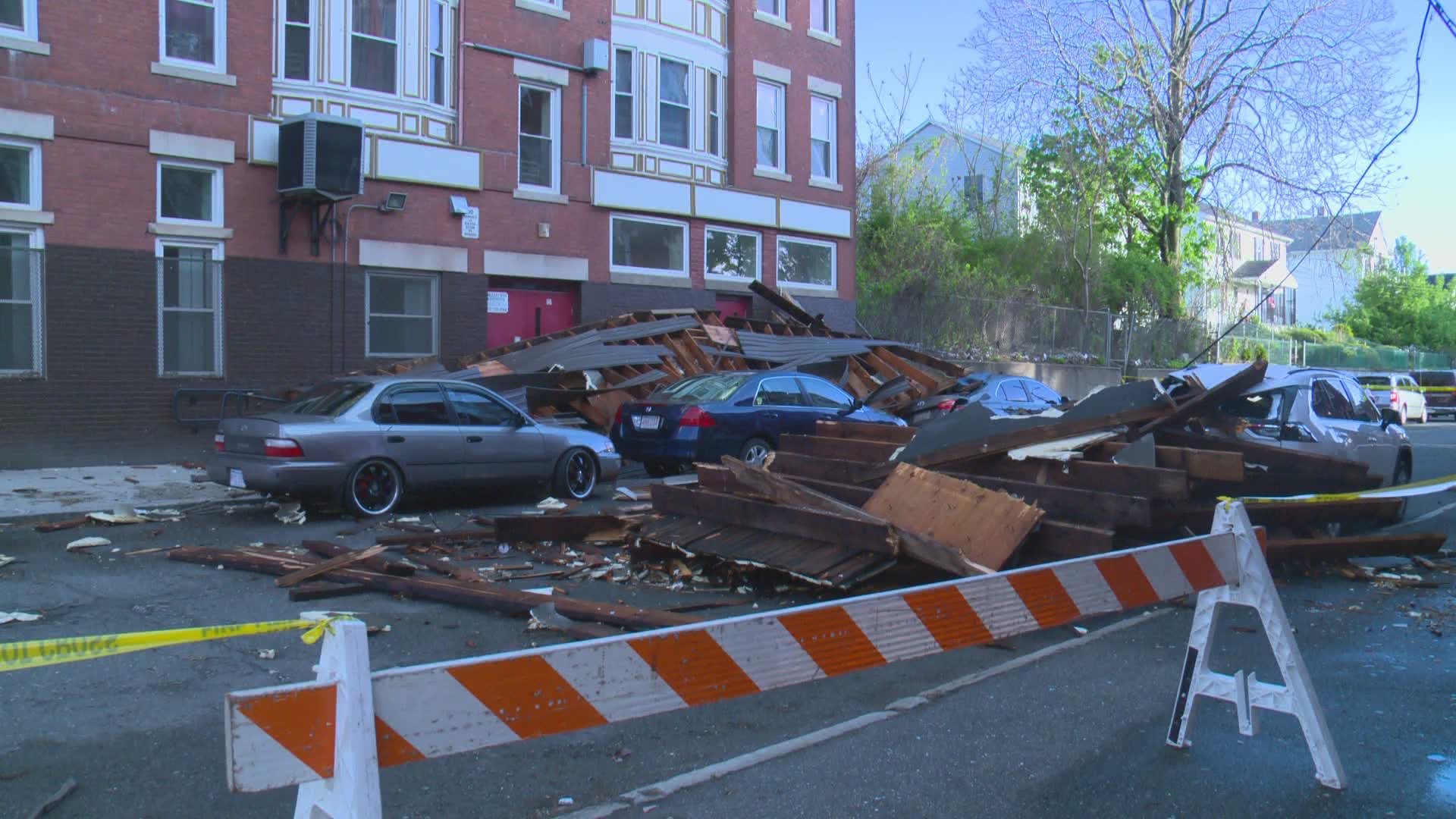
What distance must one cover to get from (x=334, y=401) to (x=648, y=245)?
438 inches

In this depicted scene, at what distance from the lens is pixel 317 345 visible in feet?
59.5

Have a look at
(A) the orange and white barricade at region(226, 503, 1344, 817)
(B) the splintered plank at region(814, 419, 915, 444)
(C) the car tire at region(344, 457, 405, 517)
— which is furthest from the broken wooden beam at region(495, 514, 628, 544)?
(A) the orange and white barricade at region(226, 503, 1344, 817)

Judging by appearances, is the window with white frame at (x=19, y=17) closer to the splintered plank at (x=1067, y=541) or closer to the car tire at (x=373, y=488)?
the car tire at (x=373, y=488)

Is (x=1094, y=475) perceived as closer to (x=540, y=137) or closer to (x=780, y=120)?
(x=540, y=137)

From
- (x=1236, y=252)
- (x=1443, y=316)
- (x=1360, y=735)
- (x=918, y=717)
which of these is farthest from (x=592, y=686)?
(x=1443, y=316)

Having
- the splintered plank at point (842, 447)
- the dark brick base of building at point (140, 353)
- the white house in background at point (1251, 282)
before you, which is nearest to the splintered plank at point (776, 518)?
the splintered plank at point (842, 447)

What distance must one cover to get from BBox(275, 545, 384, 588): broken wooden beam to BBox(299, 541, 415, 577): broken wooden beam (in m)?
0.04

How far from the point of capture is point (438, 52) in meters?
19.6

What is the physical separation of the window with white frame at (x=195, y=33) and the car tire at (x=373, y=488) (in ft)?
27.4

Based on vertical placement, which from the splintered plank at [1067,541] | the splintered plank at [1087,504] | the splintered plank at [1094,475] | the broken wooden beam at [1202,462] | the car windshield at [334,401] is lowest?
the splintered plank at [1067,541]

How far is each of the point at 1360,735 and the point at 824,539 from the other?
3.38 meters

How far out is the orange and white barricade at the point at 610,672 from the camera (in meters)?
2.36

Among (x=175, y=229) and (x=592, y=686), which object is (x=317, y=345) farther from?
(x=592, y=686)

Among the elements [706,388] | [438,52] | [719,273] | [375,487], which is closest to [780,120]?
[719,273]
